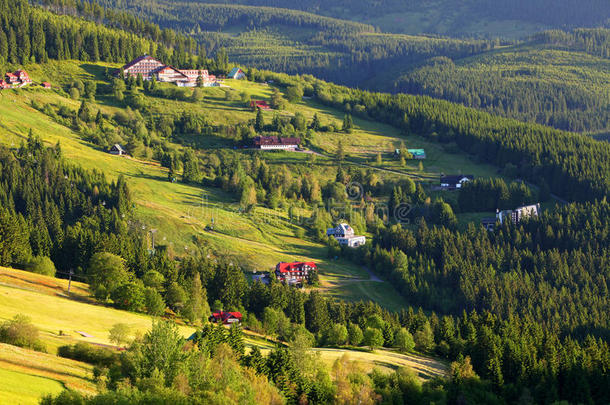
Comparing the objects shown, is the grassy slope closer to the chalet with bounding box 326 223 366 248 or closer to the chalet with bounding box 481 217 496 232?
the chalet with bounding box 326 223 366 248

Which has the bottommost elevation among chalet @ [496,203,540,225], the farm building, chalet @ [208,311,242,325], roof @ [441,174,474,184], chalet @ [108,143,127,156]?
chalet @ [496,203,540,225]

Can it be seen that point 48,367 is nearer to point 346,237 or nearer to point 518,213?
point 346,237

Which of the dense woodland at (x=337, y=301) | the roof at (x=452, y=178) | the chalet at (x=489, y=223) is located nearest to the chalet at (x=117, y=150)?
the dense woodland at (x=337, y=301)

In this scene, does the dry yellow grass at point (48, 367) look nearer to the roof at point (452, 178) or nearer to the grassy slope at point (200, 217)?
the grassy slope at point (200, 217)

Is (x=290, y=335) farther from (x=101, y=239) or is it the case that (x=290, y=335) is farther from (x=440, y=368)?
(x=101, y=239)

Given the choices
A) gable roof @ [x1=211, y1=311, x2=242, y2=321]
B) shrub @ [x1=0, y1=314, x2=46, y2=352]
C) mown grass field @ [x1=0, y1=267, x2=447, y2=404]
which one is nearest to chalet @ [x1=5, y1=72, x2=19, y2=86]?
mown grass field @ [x1=0, y1=267, x2=447, y2=404]

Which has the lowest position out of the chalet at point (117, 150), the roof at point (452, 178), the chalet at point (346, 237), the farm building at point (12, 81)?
the chalet at point (346, 237)

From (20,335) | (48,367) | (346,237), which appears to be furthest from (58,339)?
(346,237)
